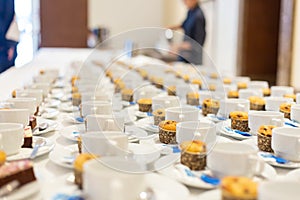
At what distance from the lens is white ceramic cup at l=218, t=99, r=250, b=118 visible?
131 centimetres

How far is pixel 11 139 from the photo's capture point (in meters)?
0.91

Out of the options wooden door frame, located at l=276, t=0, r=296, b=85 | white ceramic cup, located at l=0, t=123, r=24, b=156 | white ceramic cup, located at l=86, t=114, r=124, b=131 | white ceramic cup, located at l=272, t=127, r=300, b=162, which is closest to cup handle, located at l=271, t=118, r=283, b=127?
white ceramic cup, located at l=272, t=127, r=300, b=162

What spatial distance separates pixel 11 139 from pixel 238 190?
507mm

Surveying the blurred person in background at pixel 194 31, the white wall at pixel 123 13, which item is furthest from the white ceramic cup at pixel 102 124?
the white wall at pixel 123 13

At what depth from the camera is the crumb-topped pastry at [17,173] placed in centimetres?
71

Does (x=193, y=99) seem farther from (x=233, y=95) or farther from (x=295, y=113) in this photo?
(x=295, y=113)

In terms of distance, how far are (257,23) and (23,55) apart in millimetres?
2780

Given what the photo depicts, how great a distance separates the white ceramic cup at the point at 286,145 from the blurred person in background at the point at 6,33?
6.30ft

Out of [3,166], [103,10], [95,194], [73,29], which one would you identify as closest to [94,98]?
[3,166]

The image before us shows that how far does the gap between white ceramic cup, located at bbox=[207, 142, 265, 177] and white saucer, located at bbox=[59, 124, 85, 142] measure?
40cm

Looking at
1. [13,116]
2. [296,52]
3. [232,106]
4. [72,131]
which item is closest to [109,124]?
[72,131]

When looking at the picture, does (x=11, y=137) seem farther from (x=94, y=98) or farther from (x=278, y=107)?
(x=278, y=107)

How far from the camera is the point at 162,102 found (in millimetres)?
1351

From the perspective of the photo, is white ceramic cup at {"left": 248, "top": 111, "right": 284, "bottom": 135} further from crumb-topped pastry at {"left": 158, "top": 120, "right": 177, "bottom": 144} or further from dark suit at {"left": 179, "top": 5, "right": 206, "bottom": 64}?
dark suit at {"left": 179, "top": 5, "right": 206, "bottom": 64}
